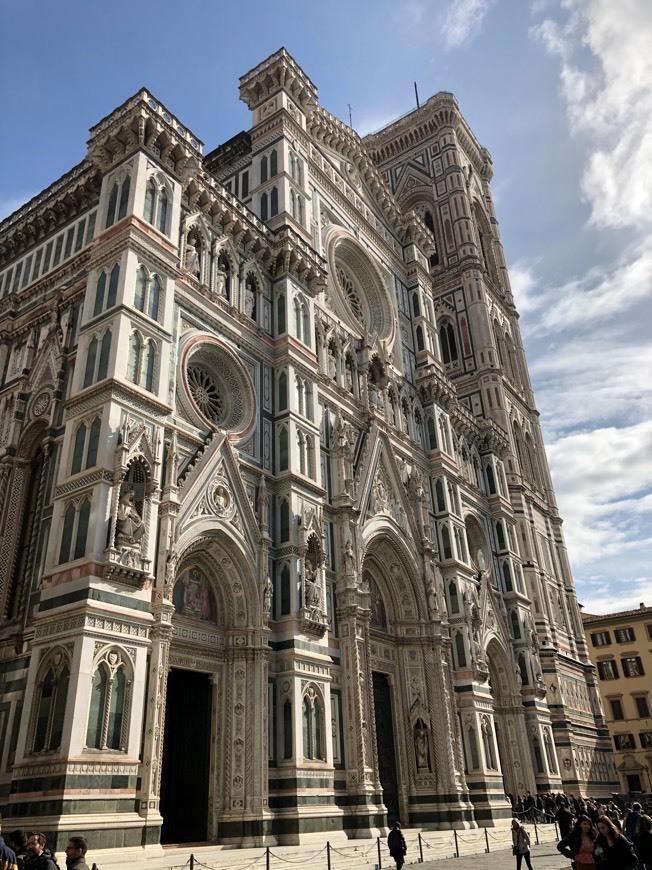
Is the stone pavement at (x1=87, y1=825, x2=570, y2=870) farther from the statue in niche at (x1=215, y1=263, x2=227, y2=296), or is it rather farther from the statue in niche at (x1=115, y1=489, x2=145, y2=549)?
the statue in niche at (x1=215, y1=263, x2=227, y2=296)

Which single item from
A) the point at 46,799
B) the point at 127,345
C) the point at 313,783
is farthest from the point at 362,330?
the point at 46,799

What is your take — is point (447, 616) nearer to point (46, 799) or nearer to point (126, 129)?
point (46, 799)

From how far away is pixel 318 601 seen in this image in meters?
19.8

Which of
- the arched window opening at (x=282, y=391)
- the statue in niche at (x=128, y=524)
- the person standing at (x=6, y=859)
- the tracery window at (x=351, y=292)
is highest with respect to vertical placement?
the tracery window at (x=351, y=292)

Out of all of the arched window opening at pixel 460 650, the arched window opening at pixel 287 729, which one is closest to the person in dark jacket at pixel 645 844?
the arched window opening at pixel 287 729

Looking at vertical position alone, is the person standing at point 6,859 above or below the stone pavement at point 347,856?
above

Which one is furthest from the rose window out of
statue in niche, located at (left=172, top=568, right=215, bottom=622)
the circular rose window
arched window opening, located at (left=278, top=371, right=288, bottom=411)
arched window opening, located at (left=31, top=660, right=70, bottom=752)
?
arched window opening, located at (left=31, top=660, right=70, bottom=752)

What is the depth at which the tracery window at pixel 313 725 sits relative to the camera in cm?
1816

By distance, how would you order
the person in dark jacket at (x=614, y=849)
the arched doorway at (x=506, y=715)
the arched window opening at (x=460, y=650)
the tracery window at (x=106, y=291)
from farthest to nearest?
the arched doorway at (x=506, y=715)
the arched window opening at (x=460, y=650)
the tracery window at (x=106, y=291)
the person in dark jacket at (x=614, y=849)

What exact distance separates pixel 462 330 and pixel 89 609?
38.3 m

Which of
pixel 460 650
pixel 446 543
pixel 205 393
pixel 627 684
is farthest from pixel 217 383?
pixel 627 684

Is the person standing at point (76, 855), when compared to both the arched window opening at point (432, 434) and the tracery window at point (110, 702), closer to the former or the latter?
the tracery window at point (110, 702)

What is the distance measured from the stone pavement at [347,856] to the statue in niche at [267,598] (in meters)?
5.20

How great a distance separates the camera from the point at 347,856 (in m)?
16.5
